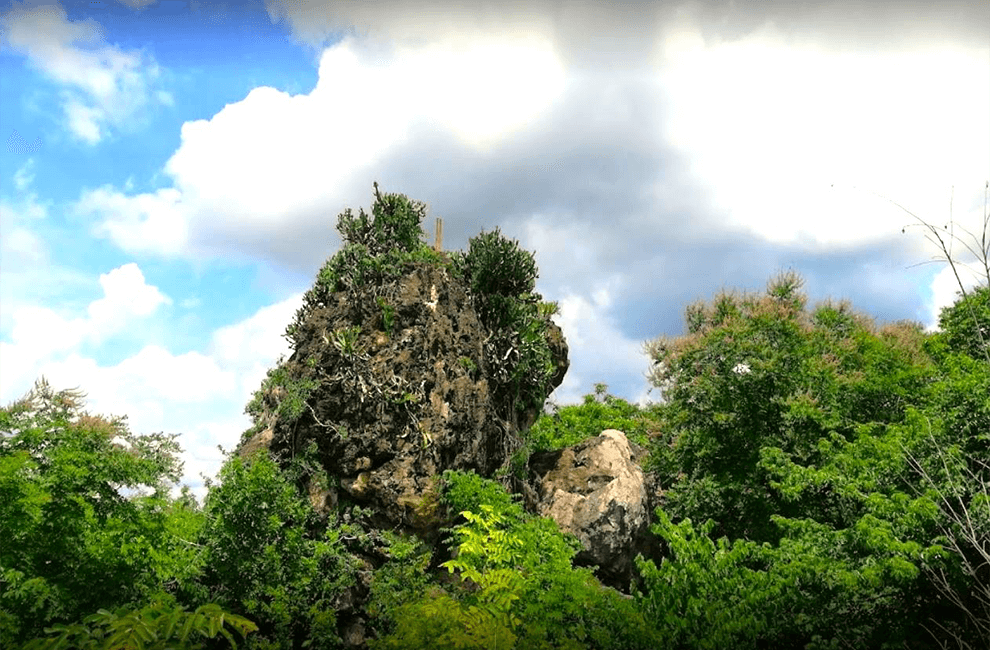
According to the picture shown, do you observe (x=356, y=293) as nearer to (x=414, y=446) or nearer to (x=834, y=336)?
(x=414, y=446)

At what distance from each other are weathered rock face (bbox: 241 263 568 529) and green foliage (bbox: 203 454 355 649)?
2.71 meters

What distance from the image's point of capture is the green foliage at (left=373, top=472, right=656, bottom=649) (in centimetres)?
929

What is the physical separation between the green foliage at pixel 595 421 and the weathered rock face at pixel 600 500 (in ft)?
11.2

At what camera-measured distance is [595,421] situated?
28.5 m

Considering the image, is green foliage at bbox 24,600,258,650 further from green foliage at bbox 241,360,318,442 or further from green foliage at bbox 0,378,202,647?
green foliage at bbox 241,360,318,442

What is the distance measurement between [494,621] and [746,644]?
147 inches

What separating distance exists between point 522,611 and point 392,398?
25.4 feet

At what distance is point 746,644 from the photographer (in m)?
10.2

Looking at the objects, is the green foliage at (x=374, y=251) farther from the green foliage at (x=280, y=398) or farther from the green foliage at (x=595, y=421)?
the green foliage at (x=595, y=421)

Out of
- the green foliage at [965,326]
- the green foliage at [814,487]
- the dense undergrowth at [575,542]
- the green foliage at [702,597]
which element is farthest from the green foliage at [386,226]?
the green foliage at [965,326]

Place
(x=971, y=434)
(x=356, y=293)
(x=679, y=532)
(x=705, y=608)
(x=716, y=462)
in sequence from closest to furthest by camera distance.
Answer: (x=705, y=608) → (x=679, y=532) → (x=971, y=434) → (x=356, y=293) → (x=716, y=462)

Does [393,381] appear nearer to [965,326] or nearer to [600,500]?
[600,500]

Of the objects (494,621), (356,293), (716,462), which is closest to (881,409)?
(716,462)

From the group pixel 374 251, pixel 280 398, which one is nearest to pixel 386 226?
pixel 374 251
